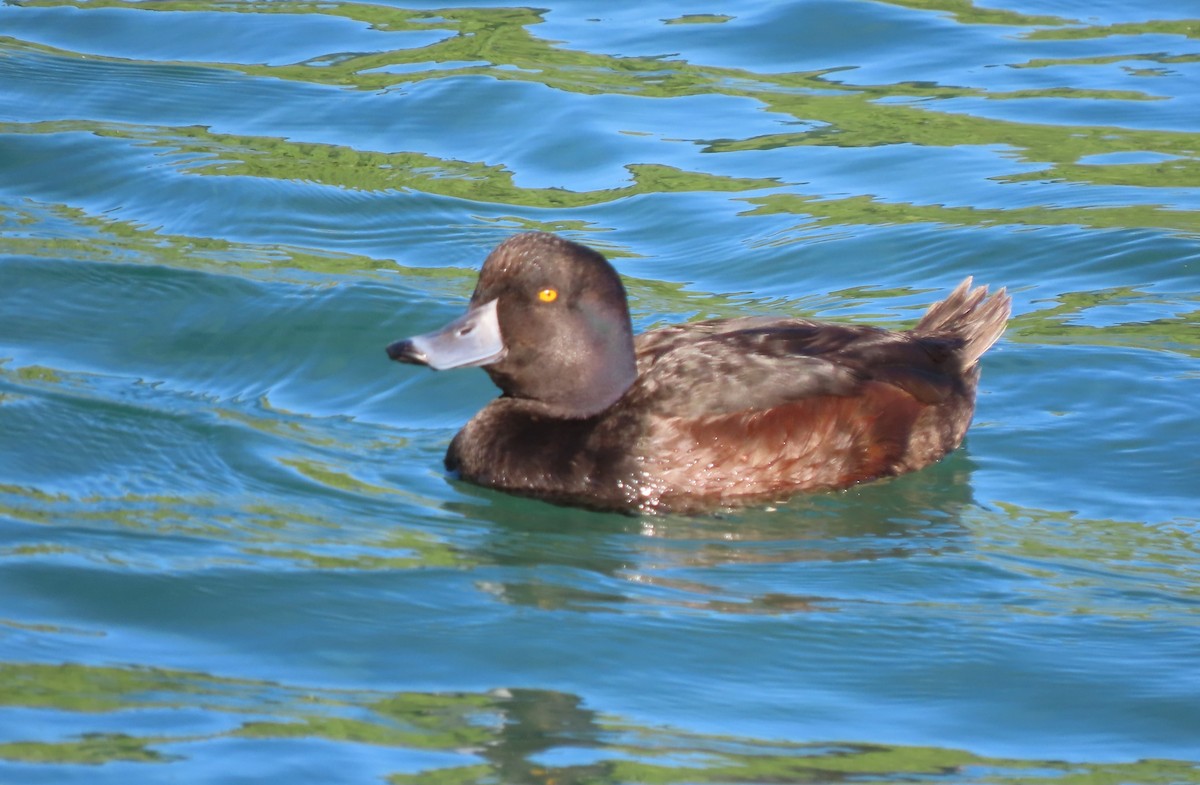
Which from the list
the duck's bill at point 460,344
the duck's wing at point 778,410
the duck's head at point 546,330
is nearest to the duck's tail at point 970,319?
the duck's wing at point 778,410

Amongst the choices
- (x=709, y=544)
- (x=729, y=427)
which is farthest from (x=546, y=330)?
(x=709, y=544)

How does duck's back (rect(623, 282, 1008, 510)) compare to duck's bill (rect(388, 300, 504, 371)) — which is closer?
duck's bill (rect(388, 300, 504, 371))

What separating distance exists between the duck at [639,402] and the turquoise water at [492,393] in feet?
0.68

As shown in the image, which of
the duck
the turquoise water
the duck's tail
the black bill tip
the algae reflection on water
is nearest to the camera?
the algae reflection on water

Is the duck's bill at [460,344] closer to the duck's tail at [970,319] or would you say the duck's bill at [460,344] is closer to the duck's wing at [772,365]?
the duck's wing at [772,365]

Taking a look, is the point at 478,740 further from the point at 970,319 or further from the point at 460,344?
the point at 970,319

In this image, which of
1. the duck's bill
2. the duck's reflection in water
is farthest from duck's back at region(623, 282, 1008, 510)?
the duck's bill

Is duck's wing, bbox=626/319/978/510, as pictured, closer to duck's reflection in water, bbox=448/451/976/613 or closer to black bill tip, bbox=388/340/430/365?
duck's reflection in water, bbox=448/451/976/613

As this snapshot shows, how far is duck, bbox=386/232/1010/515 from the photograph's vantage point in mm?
6895

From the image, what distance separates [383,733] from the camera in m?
4.81

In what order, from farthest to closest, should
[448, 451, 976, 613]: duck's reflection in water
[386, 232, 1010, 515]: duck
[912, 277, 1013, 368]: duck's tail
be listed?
1. [912, 277, 1013, 368]: duck's tail
2. [386, 232, 1010, 515]: duck
3. [448, 451, 976, 613]: duck's reflection in water

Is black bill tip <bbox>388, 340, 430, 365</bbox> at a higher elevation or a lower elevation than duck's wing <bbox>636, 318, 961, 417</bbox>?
lower

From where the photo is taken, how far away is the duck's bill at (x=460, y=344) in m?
6.77

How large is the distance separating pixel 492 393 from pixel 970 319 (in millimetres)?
2227
